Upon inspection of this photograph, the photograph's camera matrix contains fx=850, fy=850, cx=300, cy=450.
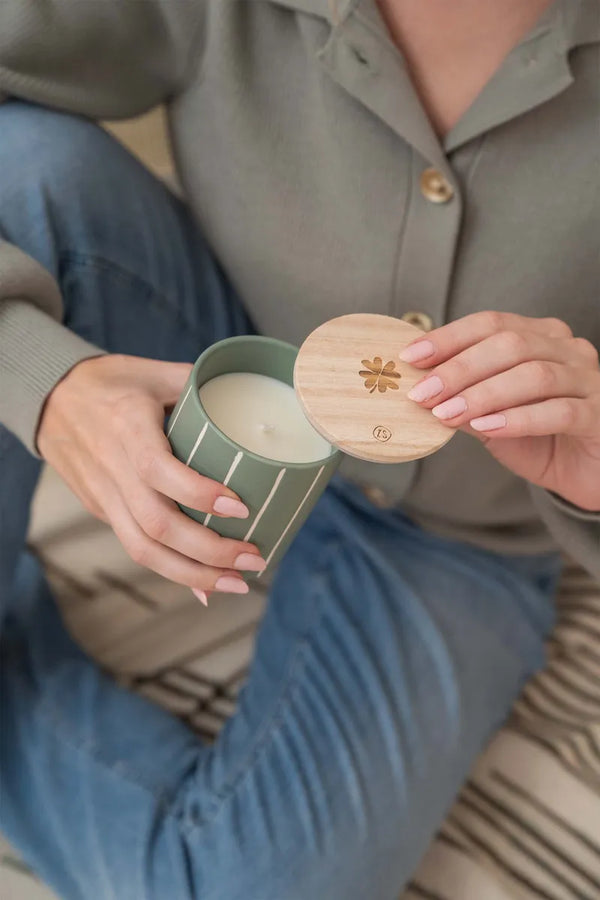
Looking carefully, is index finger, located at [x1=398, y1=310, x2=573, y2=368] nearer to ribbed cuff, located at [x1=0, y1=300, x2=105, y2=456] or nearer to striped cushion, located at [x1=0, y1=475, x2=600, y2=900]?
ribbed cuff, located at [x1=0, y1=300, x2=105, y2=456]

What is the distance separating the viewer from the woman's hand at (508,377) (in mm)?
501

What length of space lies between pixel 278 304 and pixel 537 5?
1.01ft

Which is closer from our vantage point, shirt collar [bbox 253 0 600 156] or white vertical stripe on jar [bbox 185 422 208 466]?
white vertical stripe on jar [bbox 185 422 208 466]

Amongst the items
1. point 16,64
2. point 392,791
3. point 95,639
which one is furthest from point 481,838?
point 16,64

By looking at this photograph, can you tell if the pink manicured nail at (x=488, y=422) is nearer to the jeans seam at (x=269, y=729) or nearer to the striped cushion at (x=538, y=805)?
the jeans seam at (x=269, y=729)

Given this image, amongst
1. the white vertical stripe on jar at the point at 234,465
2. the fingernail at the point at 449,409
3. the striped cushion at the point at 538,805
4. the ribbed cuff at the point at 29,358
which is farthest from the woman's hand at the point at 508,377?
the striped cushion at the point at 538,805

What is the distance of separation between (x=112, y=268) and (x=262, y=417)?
281mm

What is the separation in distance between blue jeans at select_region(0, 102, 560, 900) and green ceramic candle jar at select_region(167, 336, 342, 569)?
24 cm

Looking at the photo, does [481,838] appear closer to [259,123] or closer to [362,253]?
[362,253]

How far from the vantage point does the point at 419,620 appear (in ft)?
2.74

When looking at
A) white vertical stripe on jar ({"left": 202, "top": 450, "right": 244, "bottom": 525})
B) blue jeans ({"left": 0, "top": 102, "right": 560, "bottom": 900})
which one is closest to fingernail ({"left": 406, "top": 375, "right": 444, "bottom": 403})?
white vertical stripe on jar ({"left": 202, "top": 450, "right": 244, "bottom": 525})

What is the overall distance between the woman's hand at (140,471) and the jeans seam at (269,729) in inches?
10.5

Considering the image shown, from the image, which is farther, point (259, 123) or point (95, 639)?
point (95, 639)

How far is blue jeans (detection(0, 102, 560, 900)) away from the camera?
2.37 ft
